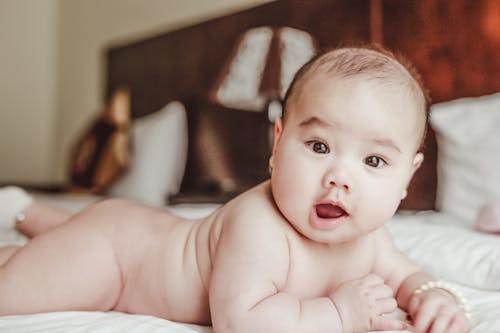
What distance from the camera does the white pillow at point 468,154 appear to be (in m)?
1.54

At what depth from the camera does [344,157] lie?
28.5 inches

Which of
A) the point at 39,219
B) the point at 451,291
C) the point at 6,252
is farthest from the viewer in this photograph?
the point at 39,219

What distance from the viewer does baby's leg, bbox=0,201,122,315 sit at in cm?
87

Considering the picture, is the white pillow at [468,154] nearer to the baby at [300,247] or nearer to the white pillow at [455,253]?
the white pillow at [455,253]

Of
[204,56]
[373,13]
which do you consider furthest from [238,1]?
[373,13]

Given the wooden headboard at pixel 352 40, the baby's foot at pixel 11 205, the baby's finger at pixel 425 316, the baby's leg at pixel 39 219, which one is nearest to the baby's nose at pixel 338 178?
the baby's finger at pixel 425 316

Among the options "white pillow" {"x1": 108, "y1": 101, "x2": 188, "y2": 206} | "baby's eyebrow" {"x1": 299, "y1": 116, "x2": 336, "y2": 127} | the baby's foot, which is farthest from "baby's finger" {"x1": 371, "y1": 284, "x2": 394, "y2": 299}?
"white pillow" {"x1": 108, "y1": 101, "x2": 188, "y2": 206}

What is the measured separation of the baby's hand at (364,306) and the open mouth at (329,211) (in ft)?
0.33

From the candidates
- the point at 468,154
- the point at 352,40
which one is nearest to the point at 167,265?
the point at 468,154

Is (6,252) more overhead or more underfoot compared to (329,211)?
more underfoot

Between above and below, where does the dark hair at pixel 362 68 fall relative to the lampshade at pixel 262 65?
above

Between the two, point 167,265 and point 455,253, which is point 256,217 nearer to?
point 167,265

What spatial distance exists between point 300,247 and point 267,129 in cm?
165

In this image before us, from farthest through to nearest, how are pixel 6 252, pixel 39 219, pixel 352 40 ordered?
pixel 352 40
pixel 39 219
pixel 6 252
